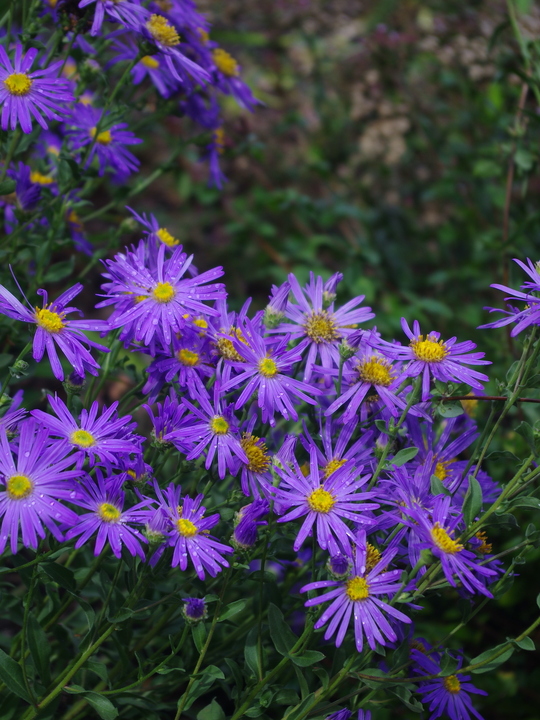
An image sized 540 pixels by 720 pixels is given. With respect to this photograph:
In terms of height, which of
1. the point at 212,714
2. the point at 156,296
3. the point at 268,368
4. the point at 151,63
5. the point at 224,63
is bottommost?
the point at 212,714

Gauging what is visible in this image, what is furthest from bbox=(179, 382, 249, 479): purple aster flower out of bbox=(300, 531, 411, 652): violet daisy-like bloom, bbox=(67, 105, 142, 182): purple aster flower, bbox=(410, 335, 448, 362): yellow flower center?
bbox=(67, 105, 142, 182): purple aster flower

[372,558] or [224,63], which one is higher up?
→ [224,63]

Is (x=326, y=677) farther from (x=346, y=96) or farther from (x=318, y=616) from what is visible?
(x=346, y=96)

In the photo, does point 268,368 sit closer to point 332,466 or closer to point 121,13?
point 332,466

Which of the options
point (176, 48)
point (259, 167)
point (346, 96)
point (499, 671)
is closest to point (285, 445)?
point (176, 48)

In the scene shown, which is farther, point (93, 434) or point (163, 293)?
point (163, 293)

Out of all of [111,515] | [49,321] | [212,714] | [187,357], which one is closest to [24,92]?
[49,321]

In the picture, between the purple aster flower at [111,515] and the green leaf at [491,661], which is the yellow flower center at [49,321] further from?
the green leaf at [491,661]

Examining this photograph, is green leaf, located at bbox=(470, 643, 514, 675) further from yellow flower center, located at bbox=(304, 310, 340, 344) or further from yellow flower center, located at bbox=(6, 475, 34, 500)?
yellow flower center, located at bbox=(6, 475, 34, 500)

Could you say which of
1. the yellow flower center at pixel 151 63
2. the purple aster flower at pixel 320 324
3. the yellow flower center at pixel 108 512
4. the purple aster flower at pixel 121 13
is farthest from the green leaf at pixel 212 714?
the yellow flower center at pixel 151 63
